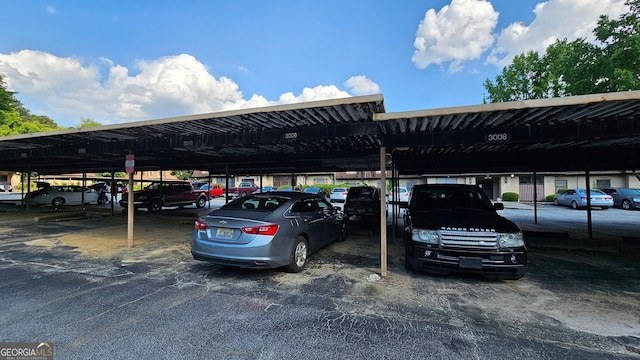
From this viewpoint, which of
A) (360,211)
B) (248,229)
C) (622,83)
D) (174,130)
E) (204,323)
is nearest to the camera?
(204,323)

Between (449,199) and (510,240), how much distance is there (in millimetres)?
1849

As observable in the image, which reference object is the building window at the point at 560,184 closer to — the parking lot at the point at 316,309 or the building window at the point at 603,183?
the building window at the point at 603,183

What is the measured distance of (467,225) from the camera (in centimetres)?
454

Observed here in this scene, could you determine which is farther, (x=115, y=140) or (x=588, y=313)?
(x=115, y=140)

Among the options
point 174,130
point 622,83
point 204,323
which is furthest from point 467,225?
point 622,83

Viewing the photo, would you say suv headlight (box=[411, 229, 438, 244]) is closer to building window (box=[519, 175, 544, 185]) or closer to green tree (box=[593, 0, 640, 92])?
green tree (box=[593, 0, 640, 92])

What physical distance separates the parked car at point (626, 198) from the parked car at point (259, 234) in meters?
23.1

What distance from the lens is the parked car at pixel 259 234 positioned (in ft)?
14.7

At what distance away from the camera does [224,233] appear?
4.63 meters

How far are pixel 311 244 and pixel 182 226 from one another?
22.8ft

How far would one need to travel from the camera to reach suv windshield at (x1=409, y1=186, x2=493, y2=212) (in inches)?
229

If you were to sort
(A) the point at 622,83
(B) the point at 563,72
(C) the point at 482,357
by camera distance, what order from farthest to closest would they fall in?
(B) the point at 563,72, (A) the point at 622,83, (C) the point at 482,357

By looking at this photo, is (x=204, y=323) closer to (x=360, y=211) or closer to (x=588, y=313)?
(x=588, y=313)

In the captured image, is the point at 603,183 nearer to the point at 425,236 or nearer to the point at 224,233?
the point at 425,236
